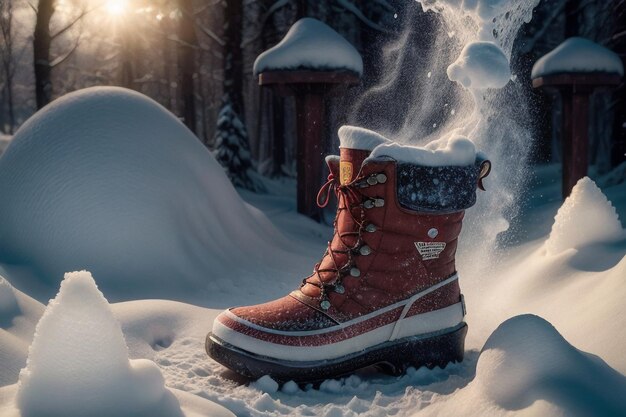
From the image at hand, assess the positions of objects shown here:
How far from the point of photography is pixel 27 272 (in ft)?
10.6

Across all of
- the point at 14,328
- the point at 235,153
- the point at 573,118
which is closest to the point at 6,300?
the point at 14,328

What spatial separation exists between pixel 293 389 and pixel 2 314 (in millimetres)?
1008

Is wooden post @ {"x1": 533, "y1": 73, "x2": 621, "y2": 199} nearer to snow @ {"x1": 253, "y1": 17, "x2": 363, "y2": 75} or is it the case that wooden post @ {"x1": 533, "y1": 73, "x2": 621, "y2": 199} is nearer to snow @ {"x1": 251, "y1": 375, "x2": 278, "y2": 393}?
snow @ {"x1": 253, "y1": 17, "x2": 363, "y2": 75}

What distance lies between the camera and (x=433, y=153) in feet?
6.72

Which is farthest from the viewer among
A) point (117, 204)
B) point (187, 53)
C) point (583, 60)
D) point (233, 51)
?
point (187, 53)

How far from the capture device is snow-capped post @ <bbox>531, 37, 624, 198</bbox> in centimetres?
582

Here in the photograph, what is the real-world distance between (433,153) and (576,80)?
4432mm

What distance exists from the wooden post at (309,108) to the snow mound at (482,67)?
3986 millimetres

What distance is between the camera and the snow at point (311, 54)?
608 centimetres

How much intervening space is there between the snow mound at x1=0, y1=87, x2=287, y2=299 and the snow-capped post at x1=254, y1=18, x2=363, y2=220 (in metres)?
2.12

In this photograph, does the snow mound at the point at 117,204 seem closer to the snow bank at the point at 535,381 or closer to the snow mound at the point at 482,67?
the snow mound at the point at 482,67

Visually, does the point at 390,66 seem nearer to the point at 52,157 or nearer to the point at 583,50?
the point at 583,50

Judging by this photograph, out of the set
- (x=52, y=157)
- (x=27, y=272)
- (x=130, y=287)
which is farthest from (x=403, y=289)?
(x=52, y=157)

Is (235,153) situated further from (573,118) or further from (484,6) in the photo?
(484,6)
